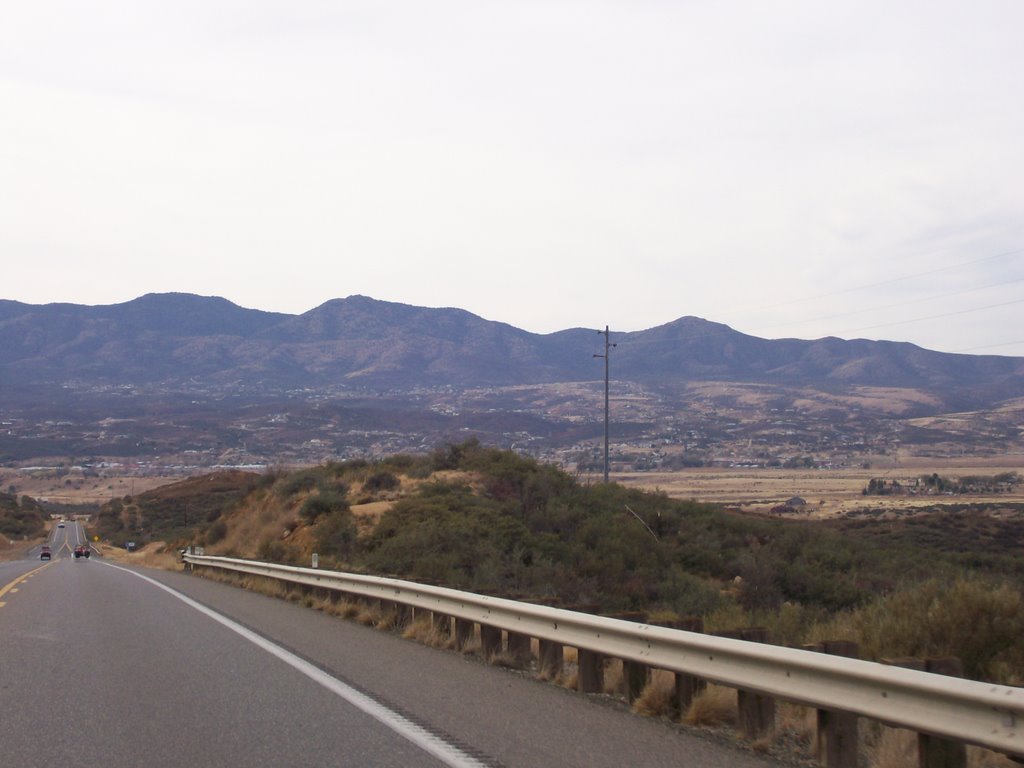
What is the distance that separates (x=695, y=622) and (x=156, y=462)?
14254 cm

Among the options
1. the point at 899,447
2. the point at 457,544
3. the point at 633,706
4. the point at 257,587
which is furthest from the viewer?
the point at 899,447

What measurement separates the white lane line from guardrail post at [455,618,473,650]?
1.82 meters

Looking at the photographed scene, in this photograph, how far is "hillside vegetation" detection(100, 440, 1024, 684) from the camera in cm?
2359

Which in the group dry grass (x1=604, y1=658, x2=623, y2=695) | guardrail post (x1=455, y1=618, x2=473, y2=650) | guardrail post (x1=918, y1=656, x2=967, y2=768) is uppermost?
guardrail post (x1=918, y1=656, x2=967, y2=768)

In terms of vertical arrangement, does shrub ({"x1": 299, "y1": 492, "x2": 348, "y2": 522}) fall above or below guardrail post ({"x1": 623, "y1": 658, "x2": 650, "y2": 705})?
below

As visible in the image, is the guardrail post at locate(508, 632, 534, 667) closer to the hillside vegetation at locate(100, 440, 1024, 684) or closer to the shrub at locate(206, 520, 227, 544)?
the hillside vegetation at locate(100, 440, 1024, 684)

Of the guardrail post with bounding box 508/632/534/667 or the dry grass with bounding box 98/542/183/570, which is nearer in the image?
the guardrail post with bounding box 508/632/534/667

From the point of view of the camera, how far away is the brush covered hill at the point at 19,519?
104688 mm

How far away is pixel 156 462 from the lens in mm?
144625

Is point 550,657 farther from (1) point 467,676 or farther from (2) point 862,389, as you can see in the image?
(2) point 862,389

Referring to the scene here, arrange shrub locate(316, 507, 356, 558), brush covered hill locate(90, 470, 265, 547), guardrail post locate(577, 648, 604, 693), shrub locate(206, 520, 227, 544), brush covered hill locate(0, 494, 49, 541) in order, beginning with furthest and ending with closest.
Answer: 1. brush covered hill locate(0, 494, 49, 541)
2. brush covered hill locate(90, 470, 265, 547)
3. shrub locate(206, 520, 227, 544)
4. shrub locate(316, 507, 356, 558)
5. guardrail post locate(577, 648, 604, 693)

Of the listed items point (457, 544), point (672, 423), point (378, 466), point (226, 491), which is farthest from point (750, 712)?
point (672, 423)

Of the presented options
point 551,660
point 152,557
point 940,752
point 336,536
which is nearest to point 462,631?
point 551,660

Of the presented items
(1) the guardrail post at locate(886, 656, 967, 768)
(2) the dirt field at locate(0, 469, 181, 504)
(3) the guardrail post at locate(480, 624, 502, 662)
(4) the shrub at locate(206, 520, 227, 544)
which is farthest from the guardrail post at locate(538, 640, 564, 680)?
(2) the dirt field at locate(0, 469, 181, 504)
